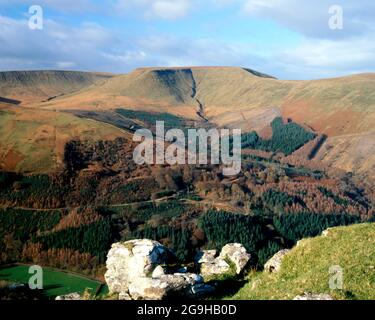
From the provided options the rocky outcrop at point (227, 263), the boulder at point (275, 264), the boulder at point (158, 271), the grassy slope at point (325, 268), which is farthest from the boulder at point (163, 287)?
the boulder at point (275, 264)

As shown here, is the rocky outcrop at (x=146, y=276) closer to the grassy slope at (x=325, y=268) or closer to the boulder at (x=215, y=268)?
the boulder at (x=215, y=268)

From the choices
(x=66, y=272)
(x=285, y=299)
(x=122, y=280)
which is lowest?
(x=66, y=272)

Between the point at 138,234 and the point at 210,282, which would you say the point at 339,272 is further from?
the point at 138,234

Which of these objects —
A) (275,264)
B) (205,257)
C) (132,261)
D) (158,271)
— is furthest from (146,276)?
(275,264)

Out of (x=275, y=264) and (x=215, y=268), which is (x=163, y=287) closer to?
(x=275, y=264)

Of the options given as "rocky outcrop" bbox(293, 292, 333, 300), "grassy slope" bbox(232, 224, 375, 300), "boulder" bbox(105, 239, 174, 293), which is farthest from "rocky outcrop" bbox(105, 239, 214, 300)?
"rocky outcrop" bbox(293, 292, 333, 300)
